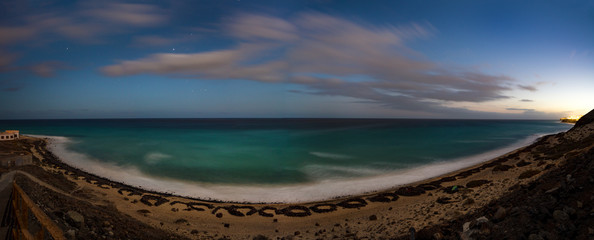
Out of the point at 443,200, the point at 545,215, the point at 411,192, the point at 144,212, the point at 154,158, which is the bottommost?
the point at 154,158

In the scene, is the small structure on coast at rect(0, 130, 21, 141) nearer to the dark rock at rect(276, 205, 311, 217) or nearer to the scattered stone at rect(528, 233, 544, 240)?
the dark rock at rect(276, 205, 311, 217)

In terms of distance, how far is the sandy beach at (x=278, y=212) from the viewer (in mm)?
9016

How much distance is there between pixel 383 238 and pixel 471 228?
3807 mm

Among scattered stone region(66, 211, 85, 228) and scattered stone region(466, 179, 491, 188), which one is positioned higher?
scattered stone region(66, 211, 85, 228)

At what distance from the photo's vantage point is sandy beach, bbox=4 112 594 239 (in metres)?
9.02

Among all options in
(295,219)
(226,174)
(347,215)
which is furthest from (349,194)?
(226,174)

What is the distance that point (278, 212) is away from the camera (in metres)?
14.8

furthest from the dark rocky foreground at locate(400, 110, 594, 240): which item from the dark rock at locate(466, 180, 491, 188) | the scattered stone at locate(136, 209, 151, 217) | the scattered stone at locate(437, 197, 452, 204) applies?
the scattered stone at locate(136, 209, 151, 217)

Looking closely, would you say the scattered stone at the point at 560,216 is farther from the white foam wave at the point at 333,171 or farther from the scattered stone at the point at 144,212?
the white foam wave at the point at 333,171

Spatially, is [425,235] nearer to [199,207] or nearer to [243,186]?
[199,207]

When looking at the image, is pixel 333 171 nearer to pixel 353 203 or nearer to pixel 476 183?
pixel 353 203

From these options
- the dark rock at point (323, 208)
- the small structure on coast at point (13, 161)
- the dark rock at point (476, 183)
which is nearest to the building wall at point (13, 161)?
the small structure on coast at point (13, 161)

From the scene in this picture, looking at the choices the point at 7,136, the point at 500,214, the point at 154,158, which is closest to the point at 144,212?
the point at 500,214

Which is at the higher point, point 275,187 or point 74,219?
point 74,219
